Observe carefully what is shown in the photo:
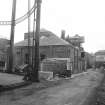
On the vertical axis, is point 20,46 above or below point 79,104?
above

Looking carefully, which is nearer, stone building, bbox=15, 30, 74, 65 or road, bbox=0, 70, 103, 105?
road, bbox=0, 70, 103, 105

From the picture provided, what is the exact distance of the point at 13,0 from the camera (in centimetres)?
1959

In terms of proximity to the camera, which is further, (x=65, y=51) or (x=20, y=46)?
(x=20, y=46)

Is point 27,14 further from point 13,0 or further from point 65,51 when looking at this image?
point 65,51

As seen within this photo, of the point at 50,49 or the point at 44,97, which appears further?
the point at 50,49

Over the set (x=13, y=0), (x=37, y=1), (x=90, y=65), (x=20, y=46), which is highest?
(x=13, y=0)

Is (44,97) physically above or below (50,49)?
below

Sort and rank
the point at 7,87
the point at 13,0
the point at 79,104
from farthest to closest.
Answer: the point at 13,0, the point at 7,87, the point at 79,104

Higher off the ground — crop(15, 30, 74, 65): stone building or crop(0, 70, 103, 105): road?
crop(15, 30, 74, 65): stone building

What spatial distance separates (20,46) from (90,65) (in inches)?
1590

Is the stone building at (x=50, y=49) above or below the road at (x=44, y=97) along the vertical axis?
above

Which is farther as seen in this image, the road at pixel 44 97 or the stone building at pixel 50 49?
the stone building at pixel 50 49

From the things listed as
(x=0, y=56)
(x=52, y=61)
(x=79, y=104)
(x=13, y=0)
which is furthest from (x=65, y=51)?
(x=79, y=104)

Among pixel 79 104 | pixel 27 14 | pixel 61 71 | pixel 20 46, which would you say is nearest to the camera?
pixel 79 104
